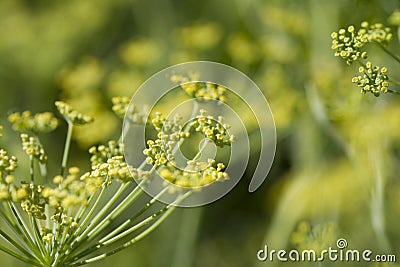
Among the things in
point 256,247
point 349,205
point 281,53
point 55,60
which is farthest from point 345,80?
point 55,60

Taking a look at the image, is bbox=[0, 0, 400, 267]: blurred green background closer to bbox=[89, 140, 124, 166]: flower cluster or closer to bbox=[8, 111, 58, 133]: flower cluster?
bbox=[8, 111, 58, 133]: flower cluster

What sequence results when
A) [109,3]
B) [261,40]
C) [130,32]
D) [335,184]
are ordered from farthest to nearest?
[130,32] < [109,3] < [261,40] < [335,184]

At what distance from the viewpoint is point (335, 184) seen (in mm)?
3160

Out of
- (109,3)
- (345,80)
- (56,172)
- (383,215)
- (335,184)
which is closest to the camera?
(383,215)

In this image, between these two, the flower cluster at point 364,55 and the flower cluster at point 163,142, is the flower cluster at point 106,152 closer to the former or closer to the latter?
the flower cluster at point 163,142

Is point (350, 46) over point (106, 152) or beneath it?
over

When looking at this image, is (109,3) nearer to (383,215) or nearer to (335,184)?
(335,184)

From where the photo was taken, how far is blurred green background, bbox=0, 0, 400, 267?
8.22 ft

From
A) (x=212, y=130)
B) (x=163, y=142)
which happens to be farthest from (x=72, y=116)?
(x=212, y=130)

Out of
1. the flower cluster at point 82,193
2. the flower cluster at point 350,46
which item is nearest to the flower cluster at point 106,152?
the flower cluster at point 82,193

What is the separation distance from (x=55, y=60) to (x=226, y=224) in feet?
5.30

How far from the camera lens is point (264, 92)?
2994 mm

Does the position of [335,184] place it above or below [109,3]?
below

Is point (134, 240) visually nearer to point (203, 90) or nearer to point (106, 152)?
point (106, 152)
